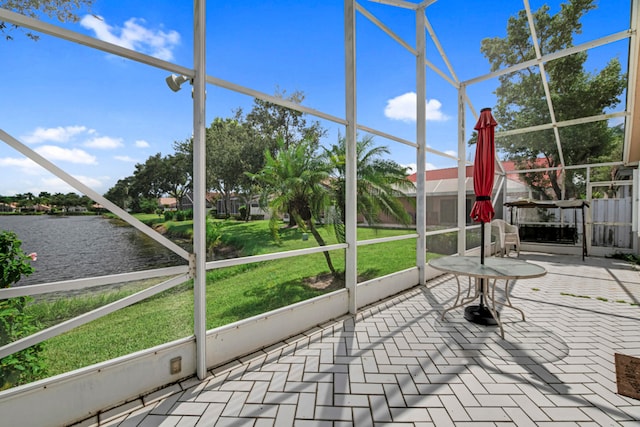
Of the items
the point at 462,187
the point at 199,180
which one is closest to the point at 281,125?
the point at 199,180

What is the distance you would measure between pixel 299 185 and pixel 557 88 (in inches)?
258

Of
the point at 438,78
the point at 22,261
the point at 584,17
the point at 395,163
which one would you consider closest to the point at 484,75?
the point at 438,78

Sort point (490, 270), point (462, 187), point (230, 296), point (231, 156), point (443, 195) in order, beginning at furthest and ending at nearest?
point (443, 195) → point (462, 187) → point (230, 296) → point (231, 156) → point (490, 270)

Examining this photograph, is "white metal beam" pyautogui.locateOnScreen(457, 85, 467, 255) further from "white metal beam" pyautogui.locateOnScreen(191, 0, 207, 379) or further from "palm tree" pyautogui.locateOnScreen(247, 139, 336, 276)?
"white metal beam" pyautogui.locateOnScreen(191, 0, 207, 379)

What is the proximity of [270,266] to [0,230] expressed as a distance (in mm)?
3865

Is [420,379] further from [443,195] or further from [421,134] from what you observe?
[443,195]

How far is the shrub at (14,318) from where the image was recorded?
1713 millimetres

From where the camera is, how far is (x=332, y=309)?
3.53m

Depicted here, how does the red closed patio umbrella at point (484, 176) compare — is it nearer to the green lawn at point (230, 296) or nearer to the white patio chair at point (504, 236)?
the green lawn at point (230, 296)

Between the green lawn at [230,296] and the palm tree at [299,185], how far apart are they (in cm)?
23

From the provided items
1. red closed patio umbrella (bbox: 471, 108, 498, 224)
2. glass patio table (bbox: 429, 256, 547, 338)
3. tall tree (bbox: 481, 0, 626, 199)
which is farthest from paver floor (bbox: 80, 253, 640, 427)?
tall tree (bbox: 481, 0, 626, 199)

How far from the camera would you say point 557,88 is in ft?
21.6

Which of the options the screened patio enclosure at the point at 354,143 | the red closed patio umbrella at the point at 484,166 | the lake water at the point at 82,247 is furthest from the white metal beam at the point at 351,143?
the lake water at the point at 82,247

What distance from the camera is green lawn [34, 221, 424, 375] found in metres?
2.45
